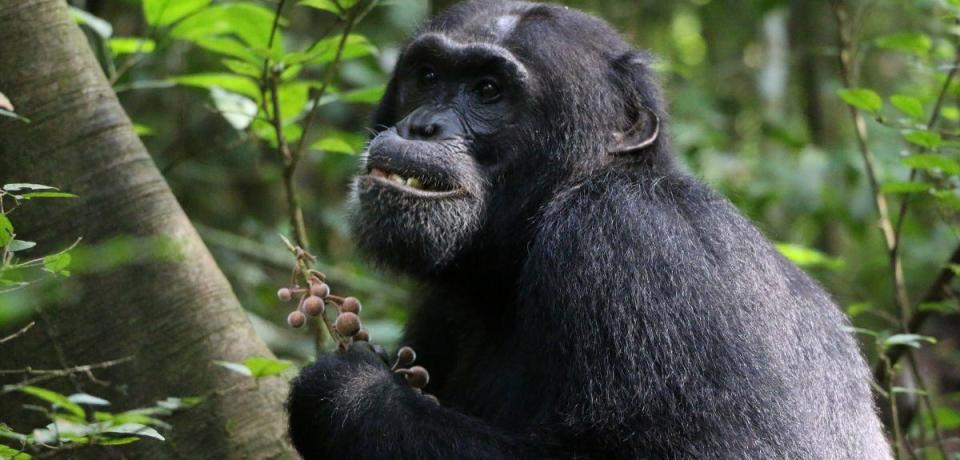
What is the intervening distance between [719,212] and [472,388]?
1.35 metres

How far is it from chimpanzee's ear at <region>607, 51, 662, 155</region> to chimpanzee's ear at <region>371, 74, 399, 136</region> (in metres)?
1.11

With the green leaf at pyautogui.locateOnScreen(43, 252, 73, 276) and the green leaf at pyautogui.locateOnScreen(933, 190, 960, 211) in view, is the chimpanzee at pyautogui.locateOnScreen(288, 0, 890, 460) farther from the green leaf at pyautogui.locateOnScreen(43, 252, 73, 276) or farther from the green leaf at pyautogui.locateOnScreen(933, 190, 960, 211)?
the green leaf at pyautogui.locateOnScreen(43, 252, 73, 276)

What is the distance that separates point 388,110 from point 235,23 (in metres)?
0.91

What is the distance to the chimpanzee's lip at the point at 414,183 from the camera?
15.9ft

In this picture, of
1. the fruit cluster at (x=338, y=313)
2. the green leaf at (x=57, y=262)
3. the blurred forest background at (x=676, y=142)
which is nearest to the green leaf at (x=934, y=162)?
the blurred forest background at (x=676, y=142)

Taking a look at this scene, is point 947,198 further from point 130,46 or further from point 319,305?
point 130,46

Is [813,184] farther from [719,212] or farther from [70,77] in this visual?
[70,77]

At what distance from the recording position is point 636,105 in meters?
5.28

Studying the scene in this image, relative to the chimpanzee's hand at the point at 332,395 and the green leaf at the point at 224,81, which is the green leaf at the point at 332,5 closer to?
the green leaf at the point at 224,81

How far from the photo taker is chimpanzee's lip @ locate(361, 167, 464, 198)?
15.9 ft

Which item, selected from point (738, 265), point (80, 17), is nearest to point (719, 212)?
point (738, 265)

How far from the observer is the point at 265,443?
4.49 metres

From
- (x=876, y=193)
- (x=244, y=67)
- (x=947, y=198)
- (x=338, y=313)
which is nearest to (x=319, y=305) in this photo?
(x=338, y=313)

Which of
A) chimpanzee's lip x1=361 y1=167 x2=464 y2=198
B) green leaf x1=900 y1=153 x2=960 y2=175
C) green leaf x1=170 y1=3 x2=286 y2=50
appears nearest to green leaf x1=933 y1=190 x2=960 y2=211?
green leaf x1=900 y1=153 x2=960 y2=175
